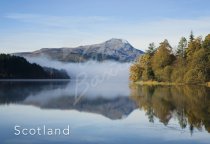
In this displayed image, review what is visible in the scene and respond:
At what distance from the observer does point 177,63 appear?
325 ft

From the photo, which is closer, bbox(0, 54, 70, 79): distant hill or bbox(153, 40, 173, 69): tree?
bbox(153, 40, 173, 69): tree

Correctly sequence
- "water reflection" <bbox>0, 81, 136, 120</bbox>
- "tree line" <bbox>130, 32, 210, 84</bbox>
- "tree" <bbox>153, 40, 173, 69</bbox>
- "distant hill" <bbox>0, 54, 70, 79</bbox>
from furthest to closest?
"distant hill" <bbox>0, 54, 70, 79</bbox> → "tree" <bbox>153, 40, 173, 69</bbox> → "tree line" <bbox>130, 32, 210, 84</bbox> → "water reflection" <bbox>0, 81, 136, 120</bbox>

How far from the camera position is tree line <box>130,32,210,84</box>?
299ft

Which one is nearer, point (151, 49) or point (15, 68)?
point (151, 49)

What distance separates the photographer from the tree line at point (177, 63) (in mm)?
91062

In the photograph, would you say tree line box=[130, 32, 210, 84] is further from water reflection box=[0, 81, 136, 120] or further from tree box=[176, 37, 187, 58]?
water reflection box=[0, 81, 136, 120]

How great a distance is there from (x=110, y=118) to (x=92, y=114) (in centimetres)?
236

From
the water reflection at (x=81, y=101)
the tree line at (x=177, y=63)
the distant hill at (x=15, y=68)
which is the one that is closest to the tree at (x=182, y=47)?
the tree line at (x=177, y=63)

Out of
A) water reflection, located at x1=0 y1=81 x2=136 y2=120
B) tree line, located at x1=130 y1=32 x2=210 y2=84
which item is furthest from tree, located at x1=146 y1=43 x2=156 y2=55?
water reflection, located at x1=0 y1=81 x2=136 y2=120

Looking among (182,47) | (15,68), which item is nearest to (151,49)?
(182,47)

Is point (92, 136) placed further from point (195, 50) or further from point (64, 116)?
point (195, 50)

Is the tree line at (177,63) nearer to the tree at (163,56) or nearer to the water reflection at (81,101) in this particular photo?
the tree at (163,56)

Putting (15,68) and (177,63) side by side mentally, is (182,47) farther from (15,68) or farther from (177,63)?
(15,68)

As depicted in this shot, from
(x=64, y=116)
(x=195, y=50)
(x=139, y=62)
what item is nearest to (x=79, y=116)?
(x=64, y=116)
